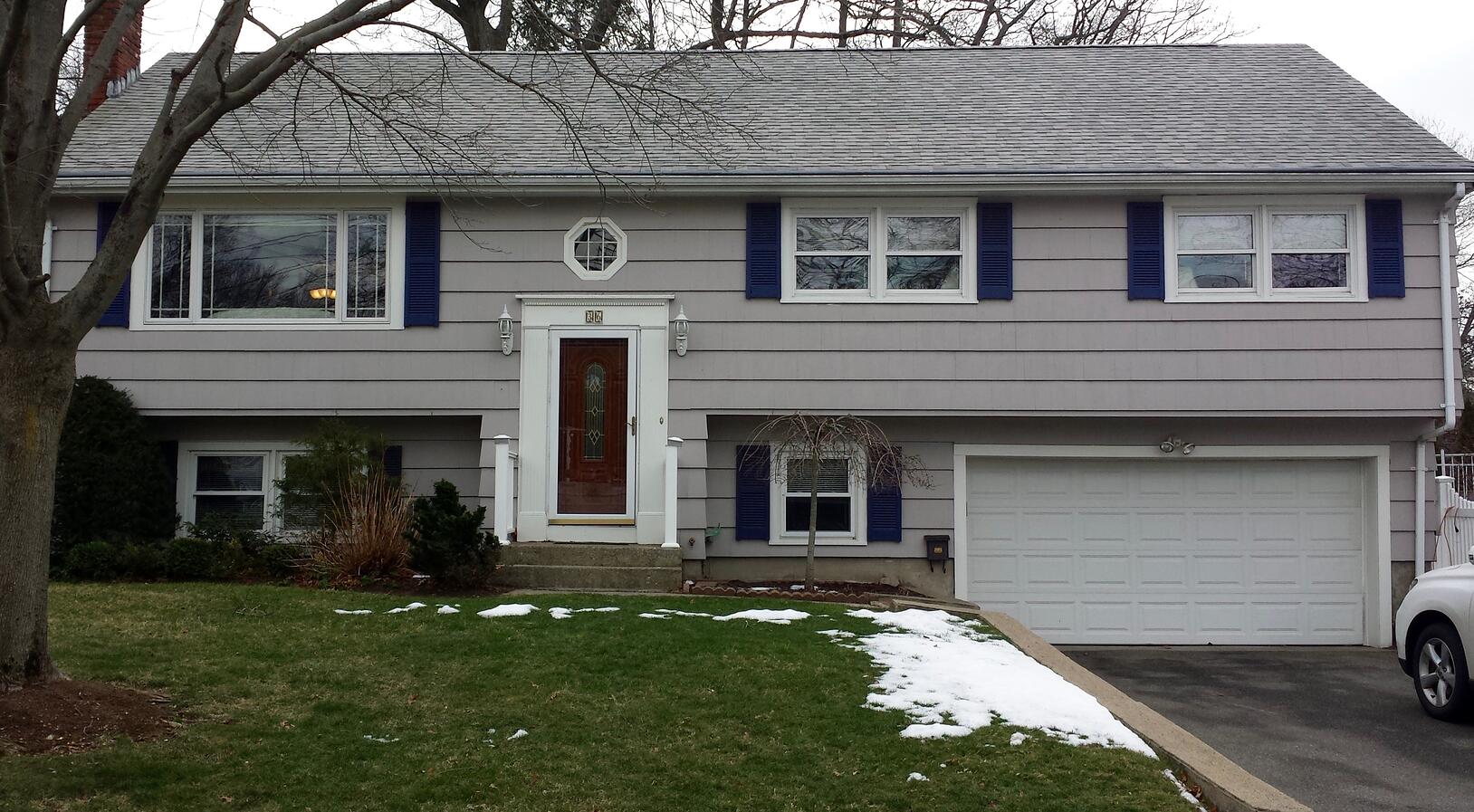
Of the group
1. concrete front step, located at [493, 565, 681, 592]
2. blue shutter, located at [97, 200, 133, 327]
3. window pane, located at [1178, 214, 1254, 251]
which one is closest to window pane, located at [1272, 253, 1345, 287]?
window pane, located at [1178, 214, 1254, 251]

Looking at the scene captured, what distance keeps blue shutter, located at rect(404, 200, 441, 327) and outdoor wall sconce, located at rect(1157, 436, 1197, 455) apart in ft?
24.4

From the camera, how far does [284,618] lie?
313 inches

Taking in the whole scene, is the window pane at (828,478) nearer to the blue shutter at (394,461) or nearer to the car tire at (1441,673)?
the blue shutter at (394,461)

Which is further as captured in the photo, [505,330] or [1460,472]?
[1460,472]

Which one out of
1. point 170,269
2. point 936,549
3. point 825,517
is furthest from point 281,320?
point 936,549

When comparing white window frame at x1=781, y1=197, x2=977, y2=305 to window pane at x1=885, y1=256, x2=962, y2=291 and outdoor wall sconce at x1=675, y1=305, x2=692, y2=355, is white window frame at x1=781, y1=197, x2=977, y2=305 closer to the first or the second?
window pane at x1=885, y1=256, x2=962, y2=291

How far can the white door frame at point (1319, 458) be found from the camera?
Answer: 446 inches

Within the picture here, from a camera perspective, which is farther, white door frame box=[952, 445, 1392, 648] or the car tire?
white door frame box=[952, 445, 1392, 648]

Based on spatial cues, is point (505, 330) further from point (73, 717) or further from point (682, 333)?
point (73, 717)

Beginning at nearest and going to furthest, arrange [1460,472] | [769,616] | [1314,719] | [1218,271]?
[1314,719] < [769,616] < [1218,271] < [1460,472]

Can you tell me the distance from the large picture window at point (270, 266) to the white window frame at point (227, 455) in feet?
4.34

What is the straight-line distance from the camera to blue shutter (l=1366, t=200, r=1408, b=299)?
11070mm

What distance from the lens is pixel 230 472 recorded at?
11.7m

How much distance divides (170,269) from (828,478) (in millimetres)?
7011
